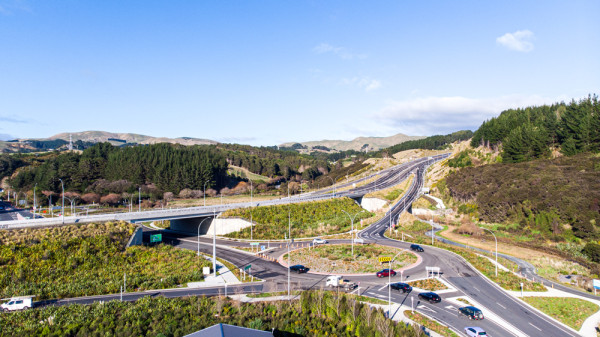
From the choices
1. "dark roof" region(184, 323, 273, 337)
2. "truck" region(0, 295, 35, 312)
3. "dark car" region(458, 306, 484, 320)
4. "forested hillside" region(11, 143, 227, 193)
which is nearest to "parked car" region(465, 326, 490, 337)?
"dark car" region(458, 306, 484, 320)

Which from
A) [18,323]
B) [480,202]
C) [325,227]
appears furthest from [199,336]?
[480,202]

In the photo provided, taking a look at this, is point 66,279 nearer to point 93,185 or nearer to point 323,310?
point 323,310

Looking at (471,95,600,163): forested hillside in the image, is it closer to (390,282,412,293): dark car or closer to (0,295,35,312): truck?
(390,282,412,293): dark car

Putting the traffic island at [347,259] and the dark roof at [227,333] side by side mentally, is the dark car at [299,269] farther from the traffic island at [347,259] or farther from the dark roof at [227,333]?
the dark roof at [227,333]

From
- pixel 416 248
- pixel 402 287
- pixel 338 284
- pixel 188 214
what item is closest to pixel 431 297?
pixel 402 287

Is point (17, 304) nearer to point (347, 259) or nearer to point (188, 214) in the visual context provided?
point (188, 214)

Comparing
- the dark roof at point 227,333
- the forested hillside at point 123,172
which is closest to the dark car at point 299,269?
the dark roof at point 227,333

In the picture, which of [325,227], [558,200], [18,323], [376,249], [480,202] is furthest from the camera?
[480,202]
